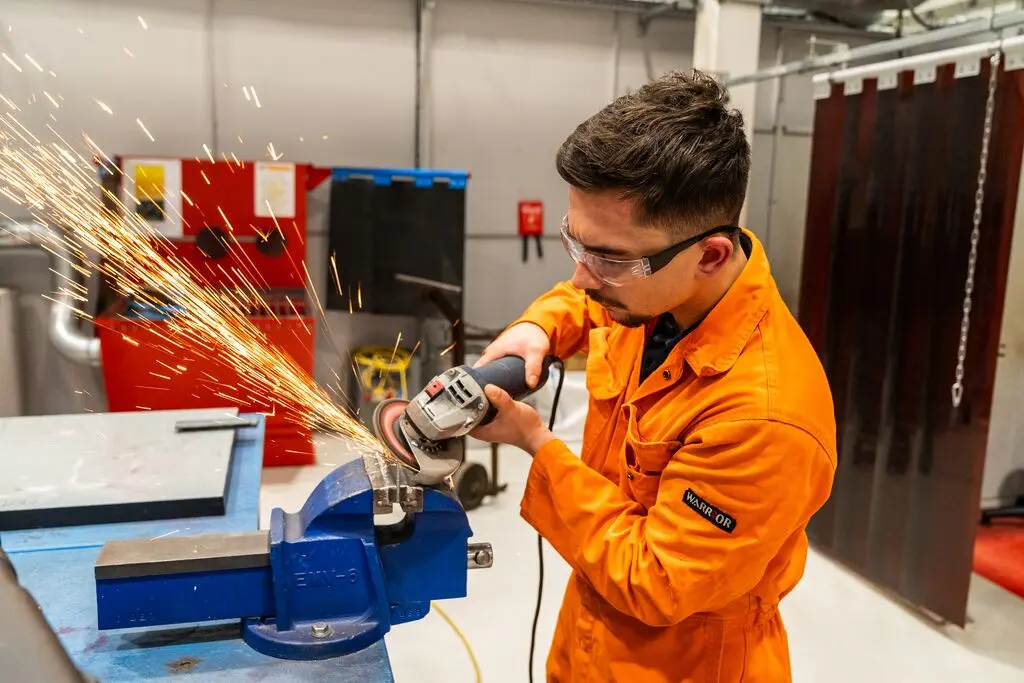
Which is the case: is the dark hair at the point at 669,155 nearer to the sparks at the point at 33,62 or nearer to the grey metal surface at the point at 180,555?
the grey metal surface at the point at 180,555

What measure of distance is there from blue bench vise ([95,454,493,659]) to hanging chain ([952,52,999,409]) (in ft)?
7.94

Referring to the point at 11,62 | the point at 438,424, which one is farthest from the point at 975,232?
the point at 11,62

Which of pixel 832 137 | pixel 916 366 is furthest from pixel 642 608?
pixel 832 137

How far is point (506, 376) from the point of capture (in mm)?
1376

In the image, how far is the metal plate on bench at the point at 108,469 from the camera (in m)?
1.62

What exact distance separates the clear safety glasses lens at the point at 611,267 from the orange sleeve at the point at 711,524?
255 mm

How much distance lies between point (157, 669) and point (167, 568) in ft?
0.49

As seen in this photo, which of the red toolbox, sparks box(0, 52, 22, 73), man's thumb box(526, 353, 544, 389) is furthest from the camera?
sparks box(0, 52, 22, 73)

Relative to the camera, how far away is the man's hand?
1255 mm

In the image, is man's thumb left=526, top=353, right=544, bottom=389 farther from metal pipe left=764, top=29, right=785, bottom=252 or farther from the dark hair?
metal pipe left=764, top=29, right=785, bottom=252

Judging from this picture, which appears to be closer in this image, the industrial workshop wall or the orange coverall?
the orange coverall

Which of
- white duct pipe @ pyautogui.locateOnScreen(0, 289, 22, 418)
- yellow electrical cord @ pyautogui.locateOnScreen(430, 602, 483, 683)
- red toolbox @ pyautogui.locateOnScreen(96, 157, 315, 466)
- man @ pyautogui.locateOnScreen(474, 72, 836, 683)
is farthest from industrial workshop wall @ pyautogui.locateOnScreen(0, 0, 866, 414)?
man @ pyautogui.locateOnScreen(474, 72, 836, 683)

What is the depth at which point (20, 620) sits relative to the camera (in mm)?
550

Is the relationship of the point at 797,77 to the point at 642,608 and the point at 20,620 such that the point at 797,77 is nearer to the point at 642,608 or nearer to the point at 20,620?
the point at 642,608
